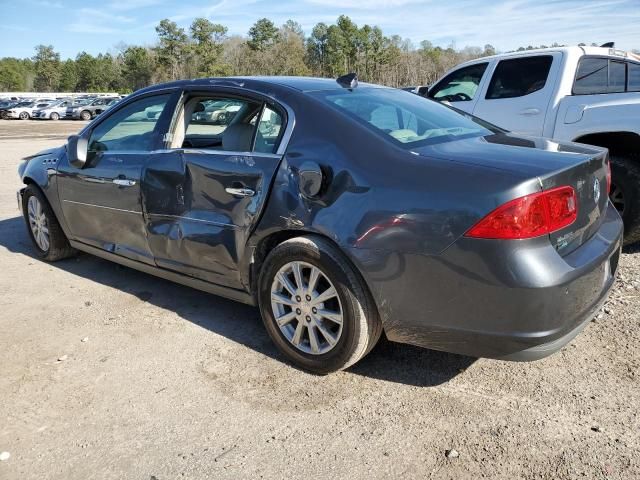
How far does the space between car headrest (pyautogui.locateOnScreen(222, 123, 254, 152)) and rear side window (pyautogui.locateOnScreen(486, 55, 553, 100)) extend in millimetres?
3647

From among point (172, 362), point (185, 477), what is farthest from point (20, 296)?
point (185, 477)

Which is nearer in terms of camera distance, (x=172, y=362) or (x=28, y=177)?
(x=172, y=362)

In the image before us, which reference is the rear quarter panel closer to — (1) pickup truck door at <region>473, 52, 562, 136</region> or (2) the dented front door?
(1) pickup truck door at <region>473, 52, 562, 136</region>

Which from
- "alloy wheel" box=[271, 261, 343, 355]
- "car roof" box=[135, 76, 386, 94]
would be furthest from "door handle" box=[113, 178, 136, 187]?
"alloy wheel" box=[271, 261, 343, 355]

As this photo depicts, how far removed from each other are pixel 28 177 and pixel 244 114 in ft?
9.19

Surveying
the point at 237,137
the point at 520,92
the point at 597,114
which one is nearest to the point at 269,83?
the point at 237,137

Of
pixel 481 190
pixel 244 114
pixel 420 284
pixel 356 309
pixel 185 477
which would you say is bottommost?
pixel 185 477

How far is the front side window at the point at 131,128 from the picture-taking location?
396 cm

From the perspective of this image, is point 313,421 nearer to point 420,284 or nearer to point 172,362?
point 420,284

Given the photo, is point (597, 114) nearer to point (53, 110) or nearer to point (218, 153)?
point (218, 153)

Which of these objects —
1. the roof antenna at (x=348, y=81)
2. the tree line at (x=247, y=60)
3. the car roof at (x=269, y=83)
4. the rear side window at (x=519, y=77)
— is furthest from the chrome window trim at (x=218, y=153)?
the tree line at (x=247, y=60)

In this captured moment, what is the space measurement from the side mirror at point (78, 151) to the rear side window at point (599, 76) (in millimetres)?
4644

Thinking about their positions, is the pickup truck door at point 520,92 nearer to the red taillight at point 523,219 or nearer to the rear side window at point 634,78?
the rear side window at point 634,78

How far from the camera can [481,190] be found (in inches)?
94.3
